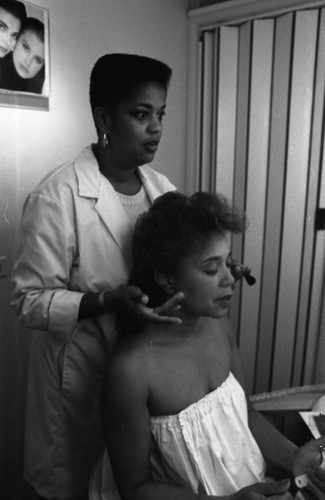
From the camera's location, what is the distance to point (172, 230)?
1.08 m

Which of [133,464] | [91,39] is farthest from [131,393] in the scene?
[91,39]

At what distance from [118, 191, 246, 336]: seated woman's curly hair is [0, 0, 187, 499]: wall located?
1.06 feet

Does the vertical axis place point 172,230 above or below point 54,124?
below

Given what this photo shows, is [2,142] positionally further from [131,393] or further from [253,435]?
[253,435]

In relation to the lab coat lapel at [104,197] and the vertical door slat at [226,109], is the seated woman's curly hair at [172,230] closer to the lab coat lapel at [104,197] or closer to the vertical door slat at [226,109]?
the lab coat lapel at [104,197]

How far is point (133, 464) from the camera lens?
1012mm

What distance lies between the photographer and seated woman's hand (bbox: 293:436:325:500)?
3.53ft

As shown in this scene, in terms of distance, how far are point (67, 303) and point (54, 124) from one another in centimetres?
47

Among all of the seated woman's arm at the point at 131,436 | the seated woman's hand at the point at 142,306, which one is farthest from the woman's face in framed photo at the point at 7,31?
the seated woman's arm at the point at 131,436

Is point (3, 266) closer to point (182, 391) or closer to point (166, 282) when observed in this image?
point (166, 282)

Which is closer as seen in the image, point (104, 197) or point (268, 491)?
point (268, 491)

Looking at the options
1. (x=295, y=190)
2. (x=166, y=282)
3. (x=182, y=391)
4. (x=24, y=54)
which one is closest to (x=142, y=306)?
(x=166, y=282)

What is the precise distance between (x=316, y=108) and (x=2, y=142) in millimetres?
1342

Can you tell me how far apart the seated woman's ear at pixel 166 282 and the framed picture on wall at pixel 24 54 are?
20.4 inches
